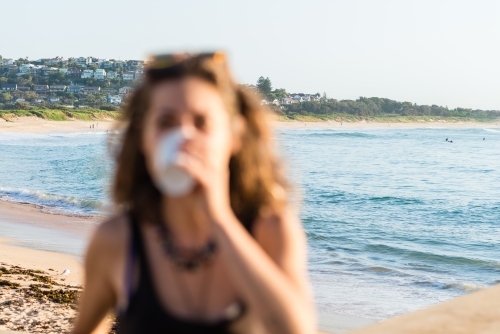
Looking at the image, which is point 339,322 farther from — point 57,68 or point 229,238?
point 57,68

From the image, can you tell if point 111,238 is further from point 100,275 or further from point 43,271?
point 43,271

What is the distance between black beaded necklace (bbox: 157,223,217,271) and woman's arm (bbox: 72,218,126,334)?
0.30ft

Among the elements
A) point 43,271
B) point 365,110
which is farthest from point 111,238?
point 365,110

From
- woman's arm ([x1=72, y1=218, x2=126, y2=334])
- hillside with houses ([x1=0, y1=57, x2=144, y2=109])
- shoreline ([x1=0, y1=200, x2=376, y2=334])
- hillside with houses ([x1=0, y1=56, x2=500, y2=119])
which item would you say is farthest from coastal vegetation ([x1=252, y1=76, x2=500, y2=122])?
woman's arm ([x1=72, y1=218, x2=126, y2=334])

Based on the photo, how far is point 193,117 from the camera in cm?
118

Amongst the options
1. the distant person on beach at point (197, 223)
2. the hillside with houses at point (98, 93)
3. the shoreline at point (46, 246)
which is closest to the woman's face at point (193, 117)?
the distant person on beach at point (197, 223)

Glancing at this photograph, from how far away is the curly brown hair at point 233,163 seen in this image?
127 centimetres

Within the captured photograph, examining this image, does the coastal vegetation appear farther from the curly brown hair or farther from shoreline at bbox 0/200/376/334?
the curly brown hair

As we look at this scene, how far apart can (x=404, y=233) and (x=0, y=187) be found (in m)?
13.4

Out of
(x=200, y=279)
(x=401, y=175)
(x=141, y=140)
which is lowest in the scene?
(x=401, y=175)

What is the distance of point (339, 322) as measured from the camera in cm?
767

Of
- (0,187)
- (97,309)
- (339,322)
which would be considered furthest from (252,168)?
(0,187)

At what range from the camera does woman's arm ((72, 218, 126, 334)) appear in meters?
1.34

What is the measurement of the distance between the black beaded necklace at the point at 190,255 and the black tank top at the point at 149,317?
48mm
